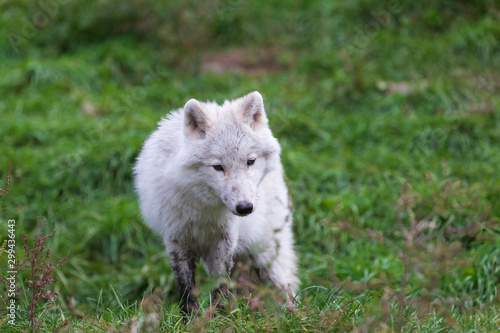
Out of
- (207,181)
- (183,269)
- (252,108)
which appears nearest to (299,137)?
(252,108)

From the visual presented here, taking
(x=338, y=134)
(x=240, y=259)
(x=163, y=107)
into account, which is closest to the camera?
(x=240, y=259)

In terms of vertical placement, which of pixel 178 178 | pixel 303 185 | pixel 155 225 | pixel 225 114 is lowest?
pixel 303 185

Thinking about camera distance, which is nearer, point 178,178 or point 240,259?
point 178,178

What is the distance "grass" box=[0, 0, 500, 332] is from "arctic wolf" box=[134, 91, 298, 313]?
0.32m

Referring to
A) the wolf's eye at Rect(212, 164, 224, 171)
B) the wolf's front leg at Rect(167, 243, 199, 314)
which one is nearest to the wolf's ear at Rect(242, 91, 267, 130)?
the wolf's eye at Rect(212, 164, 224, 171)

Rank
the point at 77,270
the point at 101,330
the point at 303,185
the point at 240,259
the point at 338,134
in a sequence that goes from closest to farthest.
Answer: the point at 101,330 → the point at 240,259 → the point at 77,270 → the point at 303,185 → the point at 338,134

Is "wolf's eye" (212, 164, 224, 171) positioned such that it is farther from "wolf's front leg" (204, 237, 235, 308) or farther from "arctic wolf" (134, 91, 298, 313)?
"wolf's front leg" (204, 237, 235, 308)

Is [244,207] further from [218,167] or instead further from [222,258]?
[222,258]

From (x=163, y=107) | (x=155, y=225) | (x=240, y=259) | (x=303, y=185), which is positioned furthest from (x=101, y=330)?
(x=163, y=107)

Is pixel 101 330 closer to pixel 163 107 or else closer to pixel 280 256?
pixel 280 256

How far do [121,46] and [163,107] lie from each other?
180 centimetres

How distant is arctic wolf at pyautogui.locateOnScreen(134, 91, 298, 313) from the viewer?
3318 mm

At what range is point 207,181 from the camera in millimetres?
3379

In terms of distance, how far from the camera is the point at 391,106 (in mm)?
7602
